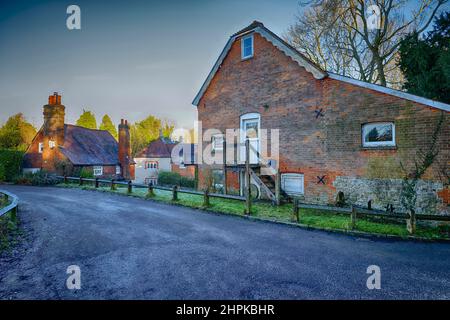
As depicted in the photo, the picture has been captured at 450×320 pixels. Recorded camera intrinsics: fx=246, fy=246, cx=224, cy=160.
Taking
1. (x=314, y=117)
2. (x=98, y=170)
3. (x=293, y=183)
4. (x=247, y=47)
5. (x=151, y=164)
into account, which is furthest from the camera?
(x=151, y=164)

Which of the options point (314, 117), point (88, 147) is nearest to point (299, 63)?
point (314, 117)

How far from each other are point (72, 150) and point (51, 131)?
115 inches

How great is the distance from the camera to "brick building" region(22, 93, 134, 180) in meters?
25.7

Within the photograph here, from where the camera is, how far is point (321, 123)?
→ 1105 cm

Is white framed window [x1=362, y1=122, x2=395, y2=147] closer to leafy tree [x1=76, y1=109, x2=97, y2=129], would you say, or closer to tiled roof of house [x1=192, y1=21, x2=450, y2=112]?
tiled roof of house [x1=192, y1=21, x2=450, y2=112]

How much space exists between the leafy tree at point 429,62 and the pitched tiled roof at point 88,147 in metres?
28.4

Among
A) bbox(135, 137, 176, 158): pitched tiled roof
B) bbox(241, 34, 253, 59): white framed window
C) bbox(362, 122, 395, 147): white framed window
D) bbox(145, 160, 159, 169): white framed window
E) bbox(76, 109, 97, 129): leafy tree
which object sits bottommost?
bbox(145, 160, 159, 169): white framed window

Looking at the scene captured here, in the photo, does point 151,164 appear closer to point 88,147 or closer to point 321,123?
point 88,147

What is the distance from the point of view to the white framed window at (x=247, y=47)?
13.7m

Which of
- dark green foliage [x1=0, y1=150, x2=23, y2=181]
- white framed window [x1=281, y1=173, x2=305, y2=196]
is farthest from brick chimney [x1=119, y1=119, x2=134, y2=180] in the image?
white framed window [x1=281, y1=173, x2=305, y2=196]

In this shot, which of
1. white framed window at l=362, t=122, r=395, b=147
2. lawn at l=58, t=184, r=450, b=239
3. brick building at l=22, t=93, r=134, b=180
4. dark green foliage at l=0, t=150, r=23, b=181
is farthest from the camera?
brick building at l=22, t=93, r=134, b=180

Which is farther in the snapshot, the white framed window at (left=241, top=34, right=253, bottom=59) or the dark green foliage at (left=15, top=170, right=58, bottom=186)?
the dark green foliage at (left=15, top=170, right=58, bottom=186)

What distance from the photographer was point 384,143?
9.51 meters

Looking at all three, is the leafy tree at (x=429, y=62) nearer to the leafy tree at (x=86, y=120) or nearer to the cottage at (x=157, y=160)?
the cottage at (x=157, y=160)
